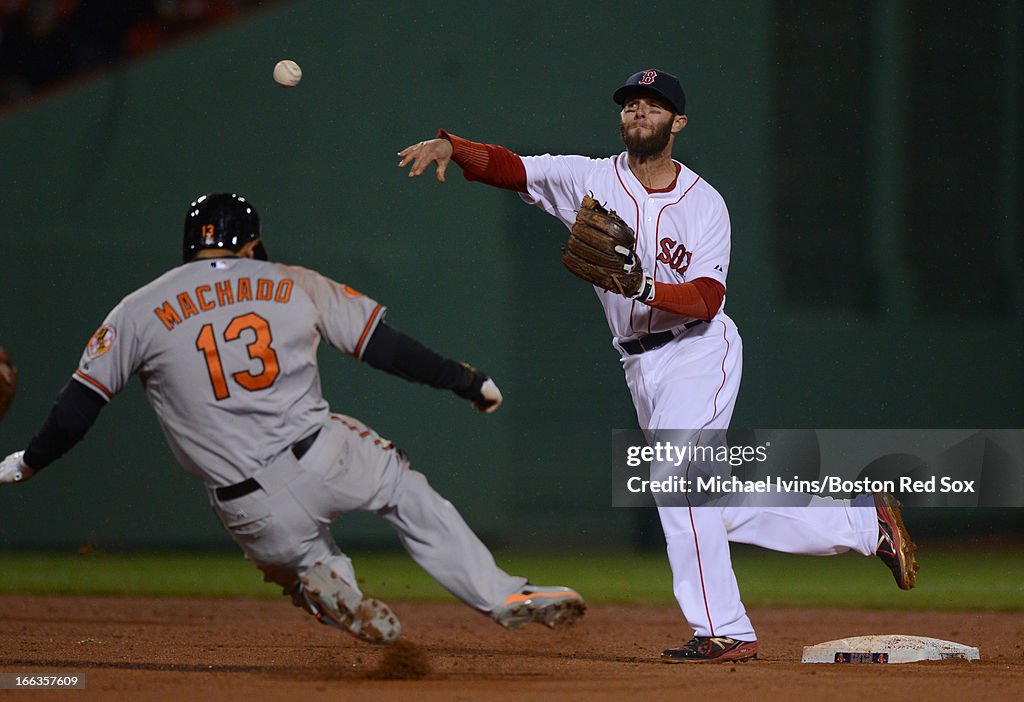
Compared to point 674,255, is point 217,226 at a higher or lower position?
lower

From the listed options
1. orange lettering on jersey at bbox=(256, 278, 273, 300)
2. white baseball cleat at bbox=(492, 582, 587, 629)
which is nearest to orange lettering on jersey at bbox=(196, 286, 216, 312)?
orange lettering on jersey at bbox=(256, 278, 273, 300)

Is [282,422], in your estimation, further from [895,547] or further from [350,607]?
[895,547]

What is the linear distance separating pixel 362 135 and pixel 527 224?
1.12 meters

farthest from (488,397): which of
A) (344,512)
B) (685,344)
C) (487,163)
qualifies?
(487,163)

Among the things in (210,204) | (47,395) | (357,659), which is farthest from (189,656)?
(47,395)

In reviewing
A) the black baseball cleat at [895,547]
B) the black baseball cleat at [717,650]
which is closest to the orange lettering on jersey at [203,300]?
the black baseball cleat at [717,650]

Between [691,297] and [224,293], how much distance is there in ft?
5.20

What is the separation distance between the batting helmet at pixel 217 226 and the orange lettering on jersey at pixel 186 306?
198 mm

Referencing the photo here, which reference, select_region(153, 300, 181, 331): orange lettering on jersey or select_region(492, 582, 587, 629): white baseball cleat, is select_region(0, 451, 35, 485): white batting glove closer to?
select_region(153, 300, 181, 331): orange lettering on jersey

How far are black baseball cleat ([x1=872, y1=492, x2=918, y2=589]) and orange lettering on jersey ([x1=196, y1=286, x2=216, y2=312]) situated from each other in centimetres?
247

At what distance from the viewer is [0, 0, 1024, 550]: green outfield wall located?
724 cm

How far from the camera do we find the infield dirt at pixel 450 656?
3.37 meters
